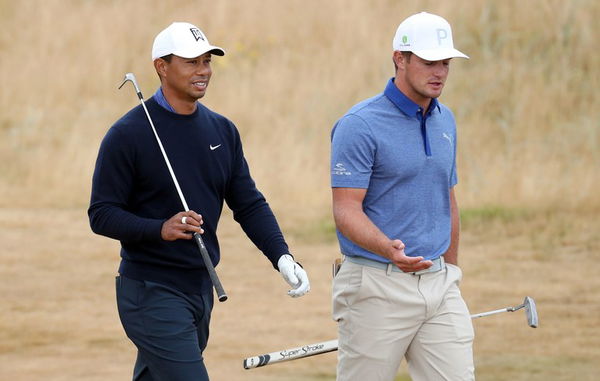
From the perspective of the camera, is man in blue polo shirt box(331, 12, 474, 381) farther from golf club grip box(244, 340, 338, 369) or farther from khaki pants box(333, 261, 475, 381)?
golf club grip box(244, 340, 338, 369)

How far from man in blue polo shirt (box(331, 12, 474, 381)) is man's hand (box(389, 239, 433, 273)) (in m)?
0.09

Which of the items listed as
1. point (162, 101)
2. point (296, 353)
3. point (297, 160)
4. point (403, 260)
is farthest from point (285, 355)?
point (297, 160)

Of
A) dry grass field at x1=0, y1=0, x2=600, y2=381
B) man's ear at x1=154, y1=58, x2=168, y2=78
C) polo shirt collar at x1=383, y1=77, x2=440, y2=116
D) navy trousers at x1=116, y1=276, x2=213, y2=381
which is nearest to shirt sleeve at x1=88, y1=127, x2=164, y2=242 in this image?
navy trousers at x1=116, y1=276, x2=213, y2=381

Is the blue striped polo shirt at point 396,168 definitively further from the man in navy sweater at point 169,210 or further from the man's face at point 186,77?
the man's face at point 186,77

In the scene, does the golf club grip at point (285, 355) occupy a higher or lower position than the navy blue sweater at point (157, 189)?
lower

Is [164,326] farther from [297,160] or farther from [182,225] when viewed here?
[297,160]

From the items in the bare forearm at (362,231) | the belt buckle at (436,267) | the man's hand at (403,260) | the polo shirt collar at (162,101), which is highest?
the polo shirt collar at (162,101)

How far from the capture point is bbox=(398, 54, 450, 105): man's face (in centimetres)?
524

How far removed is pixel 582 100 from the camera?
60.1ft

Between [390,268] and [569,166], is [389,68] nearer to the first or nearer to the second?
[569,166]

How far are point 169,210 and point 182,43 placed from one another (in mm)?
673

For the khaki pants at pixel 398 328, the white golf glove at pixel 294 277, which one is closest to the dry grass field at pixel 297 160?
the khaki pants at pixel 398 328

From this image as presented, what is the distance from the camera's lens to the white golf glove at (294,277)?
5168mm

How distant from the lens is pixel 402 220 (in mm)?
5176
